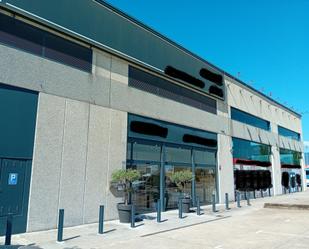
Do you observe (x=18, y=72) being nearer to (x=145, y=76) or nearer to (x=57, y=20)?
(x=57, y=20)

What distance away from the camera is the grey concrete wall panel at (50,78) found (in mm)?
10469

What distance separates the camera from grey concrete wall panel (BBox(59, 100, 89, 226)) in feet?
38.0

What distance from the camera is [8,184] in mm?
10031

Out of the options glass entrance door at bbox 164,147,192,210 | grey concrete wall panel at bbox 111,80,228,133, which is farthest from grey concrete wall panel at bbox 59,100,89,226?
glass entrance door at bbox 164,147,192,210

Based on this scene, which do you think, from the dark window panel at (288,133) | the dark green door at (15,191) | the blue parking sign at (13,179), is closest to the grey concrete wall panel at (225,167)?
the dark window panel at (288,133)

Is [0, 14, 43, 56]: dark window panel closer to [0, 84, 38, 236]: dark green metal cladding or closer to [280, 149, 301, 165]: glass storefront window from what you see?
[0, 84, 38, 236]: dark green metal cladding

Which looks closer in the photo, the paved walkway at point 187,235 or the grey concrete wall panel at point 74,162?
the paved walkway at point 187,235

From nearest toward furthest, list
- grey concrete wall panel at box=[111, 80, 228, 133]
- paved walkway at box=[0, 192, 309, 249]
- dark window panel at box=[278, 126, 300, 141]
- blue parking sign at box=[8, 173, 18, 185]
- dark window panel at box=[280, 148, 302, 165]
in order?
1. paved walkway at box=[0, 192, 309, 249]
2. blue parking sign at box=[8, 173, 18, 185]
3. grey concrete wall panel at box=[111, 80, 228, 133]
4. dark window panel at box=[280, 148, 302, 165]
5. dark window panel at box=[278, 126, 300, 141]

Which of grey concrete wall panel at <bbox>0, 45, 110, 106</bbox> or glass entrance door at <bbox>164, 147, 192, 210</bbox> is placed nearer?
grey concrete wall panel at <bbox>0, 45, 110, 106</bbox>

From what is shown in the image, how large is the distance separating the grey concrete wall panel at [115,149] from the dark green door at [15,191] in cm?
368

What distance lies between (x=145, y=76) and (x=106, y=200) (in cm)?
676

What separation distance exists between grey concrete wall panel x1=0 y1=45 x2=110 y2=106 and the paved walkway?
513cm

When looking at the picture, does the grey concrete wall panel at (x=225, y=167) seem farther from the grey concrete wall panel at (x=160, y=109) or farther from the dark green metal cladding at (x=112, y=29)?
the dark green metal cladding at (x=112, y=29)

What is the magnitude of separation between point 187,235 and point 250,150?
1754cm
